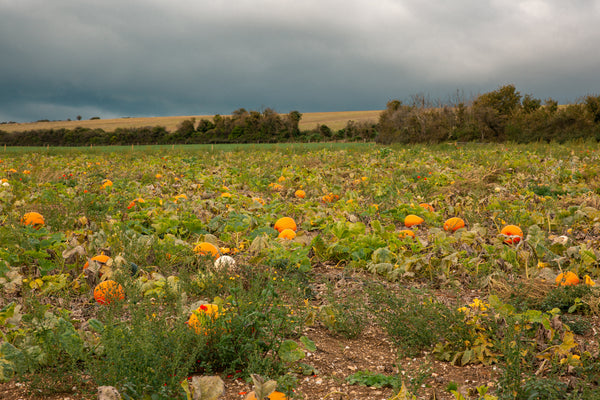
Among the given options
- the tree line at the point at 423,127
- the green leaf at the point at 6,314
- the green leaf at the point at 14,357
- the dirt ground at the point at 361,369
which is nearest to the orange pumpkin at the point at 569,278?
the dirt ground at the point at 361,369

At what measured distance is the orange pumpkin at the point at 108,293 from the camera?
3023 millimetres

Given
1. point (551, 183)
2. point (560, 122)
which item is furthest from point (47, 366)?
point (560, 122)

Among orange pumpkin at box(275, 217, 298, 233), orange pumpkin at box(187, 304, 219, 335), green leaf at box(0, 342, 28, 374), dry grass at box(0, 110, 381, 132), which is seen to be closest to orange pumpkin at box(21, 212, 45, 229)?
orange pumpkin at box(275, 217, 298, 233)

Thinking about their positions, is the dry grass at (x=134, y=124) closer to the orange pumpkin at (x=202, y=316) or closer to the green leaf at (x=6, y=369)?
the orange pumpkin at (x=202, y=316)

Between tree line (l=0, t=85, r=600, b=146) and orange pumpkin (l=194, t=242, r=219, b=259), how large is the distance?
72.7 feet

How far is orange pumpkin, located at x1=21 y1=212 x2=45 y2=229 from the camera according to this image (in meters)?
5.15

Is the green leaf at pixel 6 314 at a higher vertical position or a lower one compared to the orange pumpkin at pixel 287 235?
lower

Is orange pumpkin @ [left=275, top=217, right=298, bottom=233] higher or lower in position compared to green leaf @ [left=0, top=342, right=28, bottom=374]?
higher

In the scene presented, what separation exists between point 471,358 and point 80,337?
2.37 meters

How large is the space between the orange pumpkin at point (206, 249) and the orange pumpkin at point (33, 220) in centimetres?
232

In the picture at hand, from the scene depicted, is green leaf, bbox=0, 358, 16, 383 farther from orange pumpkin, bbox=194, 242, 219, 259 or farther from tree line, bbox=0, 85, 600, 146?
tree line, bbox=0, 85, 600, 146

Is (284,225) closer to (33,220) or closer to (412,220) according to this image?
(412,220)

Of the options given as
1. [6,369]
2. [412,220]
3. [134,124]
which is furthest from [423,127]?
[134,124]

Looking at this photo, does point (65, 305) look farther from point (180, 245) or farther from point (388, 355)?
point (388, 355)
